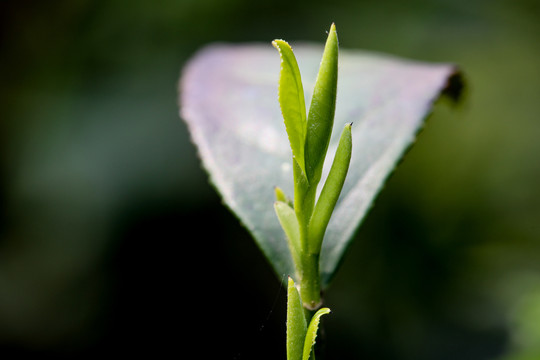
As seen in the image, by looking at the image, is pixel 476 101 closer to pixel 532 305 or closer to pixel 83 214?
pixel 532 305

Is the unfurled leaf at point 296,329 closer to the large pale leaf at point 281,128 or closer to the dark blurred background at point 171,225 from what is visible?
the large pale leaf at point 281,128

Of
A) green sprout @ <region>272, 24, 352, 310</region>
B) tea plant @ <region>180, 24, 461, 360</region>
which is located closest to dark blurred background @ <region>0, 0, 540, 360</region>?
tea plant @ <region>180, 24, 461, 360</region>

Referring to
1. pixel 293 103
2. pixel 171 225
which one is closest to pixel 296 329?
pixel 293 103

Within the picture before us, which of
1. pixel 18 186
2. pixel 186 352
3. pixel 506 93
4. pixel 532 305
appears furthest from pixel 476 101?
pixel 18 186

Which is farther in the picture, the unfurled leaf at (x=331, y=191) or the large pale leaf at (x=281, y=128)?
the large pale leaf at (x=281, y=128)

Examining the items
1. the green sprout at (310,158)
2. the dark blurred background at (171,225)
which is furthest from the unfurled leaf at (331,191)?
the dark blurred background at (171,225)

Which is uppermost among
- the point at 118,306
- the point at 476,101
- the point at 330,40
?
the point at 330,40

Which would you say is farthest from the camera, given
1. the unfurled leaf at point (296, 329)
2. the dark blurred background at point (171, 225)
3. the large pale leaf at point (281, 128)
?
the dark blurred background at point (171, 225)
